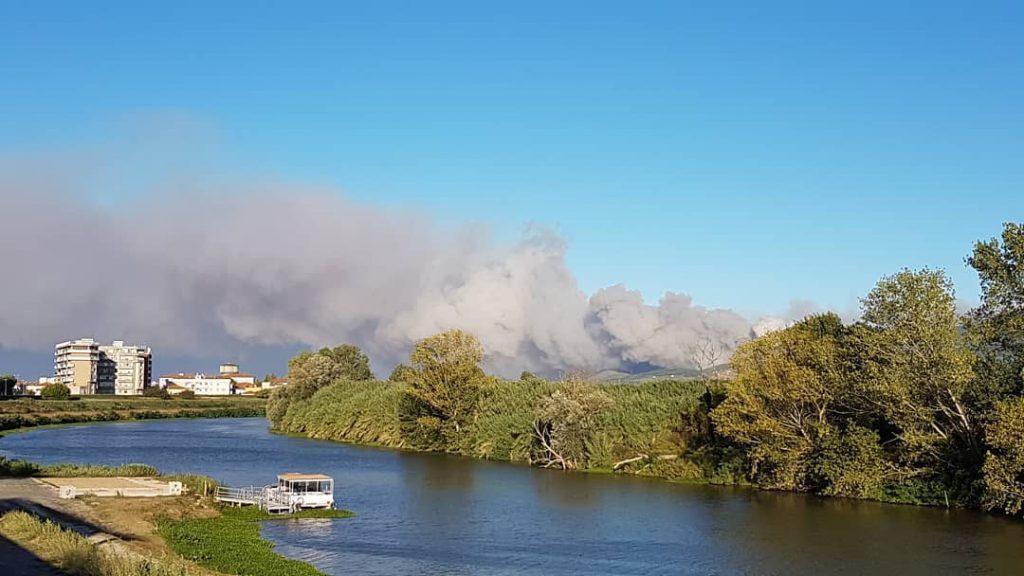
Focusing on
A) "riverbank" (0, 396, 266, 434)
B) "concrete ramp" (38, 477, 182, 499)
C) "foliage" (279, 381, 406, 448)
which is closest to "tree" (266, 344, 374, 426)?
"foliage" (279, 381, 406, 448)

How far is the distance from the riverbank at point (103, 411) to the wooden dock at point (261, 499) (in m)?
80.5

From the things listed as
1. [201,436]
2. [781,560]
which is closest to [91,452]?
[201,436]

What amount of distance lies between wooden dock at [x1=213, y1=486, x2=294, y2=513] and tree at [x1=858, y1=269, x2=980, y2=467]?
32919mm

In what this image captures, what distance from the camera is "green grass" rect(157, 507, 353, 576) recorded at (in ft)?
104

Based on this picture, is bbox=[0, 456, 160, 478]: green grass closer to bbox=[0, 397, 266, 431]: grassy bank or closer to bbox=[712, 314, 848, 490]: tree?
bbox=[712, 314, 848, 490]: tree

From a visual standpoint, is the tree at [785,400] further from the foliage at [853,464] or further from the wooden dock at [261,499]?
the wooden dock at [261,499]

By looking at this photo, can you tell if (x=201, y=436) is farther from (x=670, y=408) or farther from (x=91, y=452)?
(x=670, y=408)

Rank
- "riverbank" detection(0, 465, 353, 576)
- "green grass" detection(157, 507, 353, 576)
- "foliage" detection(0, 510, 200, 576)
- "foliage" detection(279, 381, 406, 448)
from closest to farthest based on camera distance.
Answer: "foliage" detection(0, 510, 200, 576) → "riverbank" detection(0, 465, 353, 576) → "green grass" detection(157, 507, 353, 576) → "foliage" detection(279, 381, 406, 448)

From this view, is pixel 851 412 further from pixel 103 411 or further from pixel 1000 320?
pixel 103 411

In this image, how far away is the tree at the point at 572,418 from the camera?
74875mm

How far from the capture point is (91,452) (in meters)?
84.4

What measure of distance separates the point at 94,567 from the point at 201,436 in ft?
296

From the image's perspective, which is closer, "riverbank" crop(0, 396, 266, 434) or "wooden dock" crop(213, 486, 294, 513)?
"wooden dock" crop(213, 486, 294, 513)

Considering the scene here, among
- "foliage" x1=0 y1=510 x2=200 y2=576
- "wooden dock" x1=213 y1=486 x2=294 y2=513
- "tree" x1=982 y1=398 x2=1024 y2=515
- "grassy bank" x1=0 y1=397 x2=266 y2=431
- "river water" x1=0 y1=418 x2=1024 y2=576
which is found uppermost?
"grassy bank" x1=0 y1=397 x2=266 y2=431
